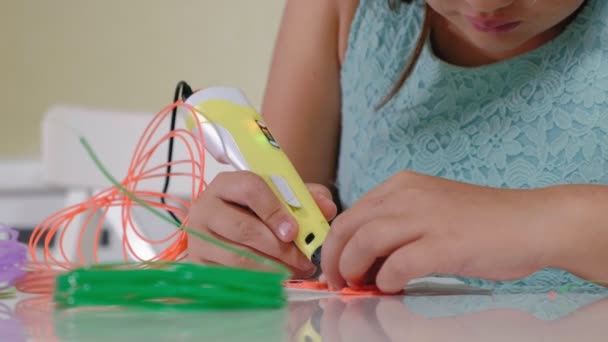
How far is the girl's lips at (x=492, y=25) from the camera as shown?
621 mm

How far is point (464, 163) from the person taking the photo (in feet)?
2.65

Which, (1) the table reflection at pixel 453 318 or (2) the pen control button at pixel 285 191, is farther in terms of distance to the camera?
(2) the pen control button at pixel 285 191

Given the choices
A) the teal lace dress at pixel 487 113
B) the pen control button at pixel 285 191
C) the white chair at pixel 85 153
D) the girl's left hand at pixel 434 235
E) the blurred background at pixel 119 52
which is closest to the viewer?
the girl's left hand at pixel 434 235

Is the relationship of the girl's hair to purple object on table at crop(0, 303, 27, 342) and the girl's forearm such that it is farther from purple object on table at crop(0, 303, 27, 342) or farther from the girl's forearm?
purple object on table at crop(0, 303, 27, 342)

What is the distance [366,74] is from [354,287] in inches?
17.5

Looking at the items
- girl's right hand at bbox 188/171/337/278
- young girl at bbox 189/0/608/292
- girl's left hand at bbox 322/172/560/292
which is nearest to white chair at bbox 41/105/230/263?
young girl at bbox 189/0/608/292

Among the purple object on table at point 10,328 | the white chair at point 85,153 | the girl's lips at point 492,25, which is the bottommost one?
the white chair at point 85,153

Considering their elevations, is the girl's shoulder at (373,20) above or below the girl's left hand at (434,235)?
above

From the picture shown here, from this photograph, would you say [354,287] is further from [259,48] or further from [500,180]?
[259,48]

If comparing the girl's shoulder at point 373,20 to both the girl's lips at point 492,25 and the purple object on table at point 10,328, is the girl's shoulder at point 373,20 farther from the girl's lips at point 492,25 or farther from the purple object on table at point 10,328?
the purple object on table at point 10,328

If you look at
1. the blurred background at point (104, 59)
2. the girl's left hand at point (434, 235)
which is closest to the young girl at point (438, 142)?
the girl's left hand at point (434, 235)

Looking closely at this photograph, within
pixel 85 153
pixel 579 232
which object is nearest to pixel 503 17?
pixel 579 232

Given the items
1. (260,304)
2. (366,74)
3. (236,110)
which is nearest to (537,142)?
(366,74)

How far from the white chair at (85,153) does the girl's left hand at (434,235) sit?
59cm
